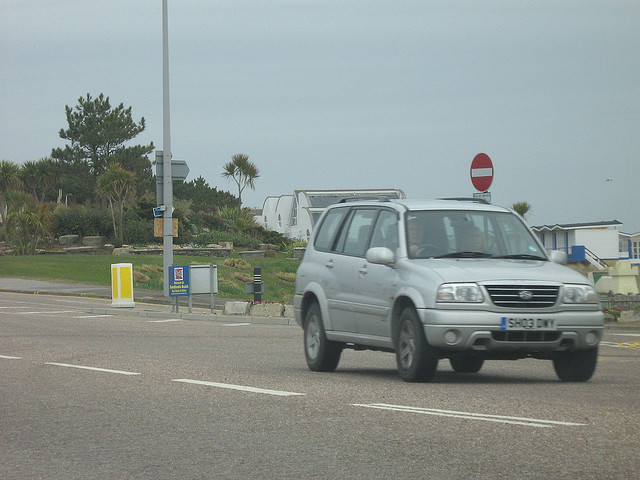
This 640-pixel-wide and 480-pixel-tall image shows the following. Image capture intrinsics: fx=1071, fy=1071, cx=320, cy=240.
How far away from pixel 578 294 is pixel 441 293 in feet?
4.38

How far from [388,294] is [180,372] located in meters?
2.66

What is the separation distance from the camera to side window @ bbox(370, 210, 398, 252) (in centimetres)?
1112

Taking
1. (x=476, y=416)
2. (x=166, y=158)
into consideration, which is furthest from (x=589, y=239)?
(x=476, y=416)

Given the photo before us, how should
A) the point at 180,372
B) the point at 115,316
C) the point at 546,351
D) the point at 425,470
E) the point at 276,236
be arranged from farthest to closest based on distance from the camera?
the point at 276,236
the point at 115,316
the point at 180,372
the point at 546,351
the point at 425,470

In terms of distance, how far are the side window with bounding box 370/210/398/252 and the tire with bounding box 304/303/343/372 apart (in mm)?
1235

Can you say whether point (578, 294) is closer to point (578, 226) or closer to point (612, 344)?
point (612, 344)

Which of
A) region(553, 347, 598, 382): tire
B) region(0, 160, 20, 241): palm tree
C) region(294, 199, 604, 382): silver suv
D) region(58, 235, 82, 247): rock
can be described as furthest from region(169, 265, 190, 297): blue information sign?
region(0, 160, 20, 241): palm tree

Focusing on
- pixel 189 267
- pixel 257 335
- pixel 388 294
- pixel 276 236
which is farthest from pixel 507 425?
pixel 276 236

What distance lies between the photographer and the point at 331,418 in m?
7.81

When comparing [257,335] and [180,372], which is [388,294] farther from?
[257,335]

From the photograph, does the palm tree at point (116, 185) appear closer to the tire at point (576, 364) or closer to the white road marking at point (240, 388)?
the white road marking at point (240, 388)

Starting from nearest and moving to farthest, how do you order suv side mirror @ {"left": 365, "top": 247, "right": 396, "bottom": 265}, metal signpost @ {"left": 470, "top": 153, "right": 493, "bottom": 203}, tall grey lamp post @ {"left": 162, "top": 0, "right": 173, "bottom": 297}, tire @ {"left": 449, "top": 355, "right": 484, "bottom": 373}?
suv side mirror @ {"left": 365, "top": 247, "right": 396, "bottom": 265} < tire @ {"left": 449, "top": 355, "right": 484, "bottom": 373} < metal signpost @ {"left": 470, "top": 153, "right": 493, "bottom": 203} < tall grey lamp post @ {"left": 162, "top": 0, "right": 173, "bottom": 297}

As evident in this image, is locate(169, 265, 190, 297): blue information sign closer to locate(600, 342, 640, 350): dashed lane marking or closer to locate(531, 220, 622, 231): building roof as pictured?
locate(600, 342, 640, 350): dashed lane marking

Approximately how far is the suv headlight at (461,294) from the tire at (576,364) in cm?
127
